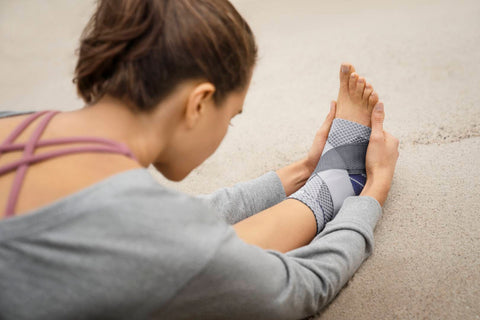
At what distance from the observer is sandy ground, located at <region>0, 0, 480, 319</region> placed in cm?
73

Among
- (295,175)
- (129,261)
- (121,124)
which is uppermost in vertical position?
(121,124)

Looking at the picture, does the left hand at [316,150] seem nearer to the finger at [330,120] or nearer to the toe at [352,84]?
the finger at [330,120]

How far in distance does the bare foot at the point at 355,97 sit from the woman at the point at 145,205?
319mm

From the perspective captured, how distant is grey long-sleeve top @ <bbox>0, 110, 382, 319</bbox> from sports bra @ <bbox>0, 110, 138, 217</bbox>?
0.05 m

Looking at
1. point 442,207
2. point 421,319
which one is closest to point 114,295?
point 421,319

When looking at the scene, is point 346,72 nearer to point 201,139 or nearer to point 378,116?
point 378,116

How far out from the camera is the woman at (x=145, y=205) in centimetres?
46

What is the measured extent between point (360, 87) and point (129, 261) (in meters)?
0.75

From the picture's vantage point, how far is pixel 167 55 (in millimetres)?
566

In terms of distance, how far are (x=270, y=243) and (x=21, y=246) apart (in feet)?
1.47

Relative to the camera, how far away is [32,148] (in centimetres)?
51

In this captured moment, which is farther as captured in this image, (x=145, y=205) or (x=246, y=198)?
(x=246, y=198)

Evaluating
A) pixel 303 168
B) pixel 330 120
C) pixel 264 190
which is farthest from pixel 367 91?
pixel 264 190

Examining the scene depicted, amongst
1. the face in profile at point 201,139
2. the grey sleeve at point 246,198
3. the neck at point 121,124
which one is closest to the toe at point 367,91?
the grey sleeve at point 246,198
